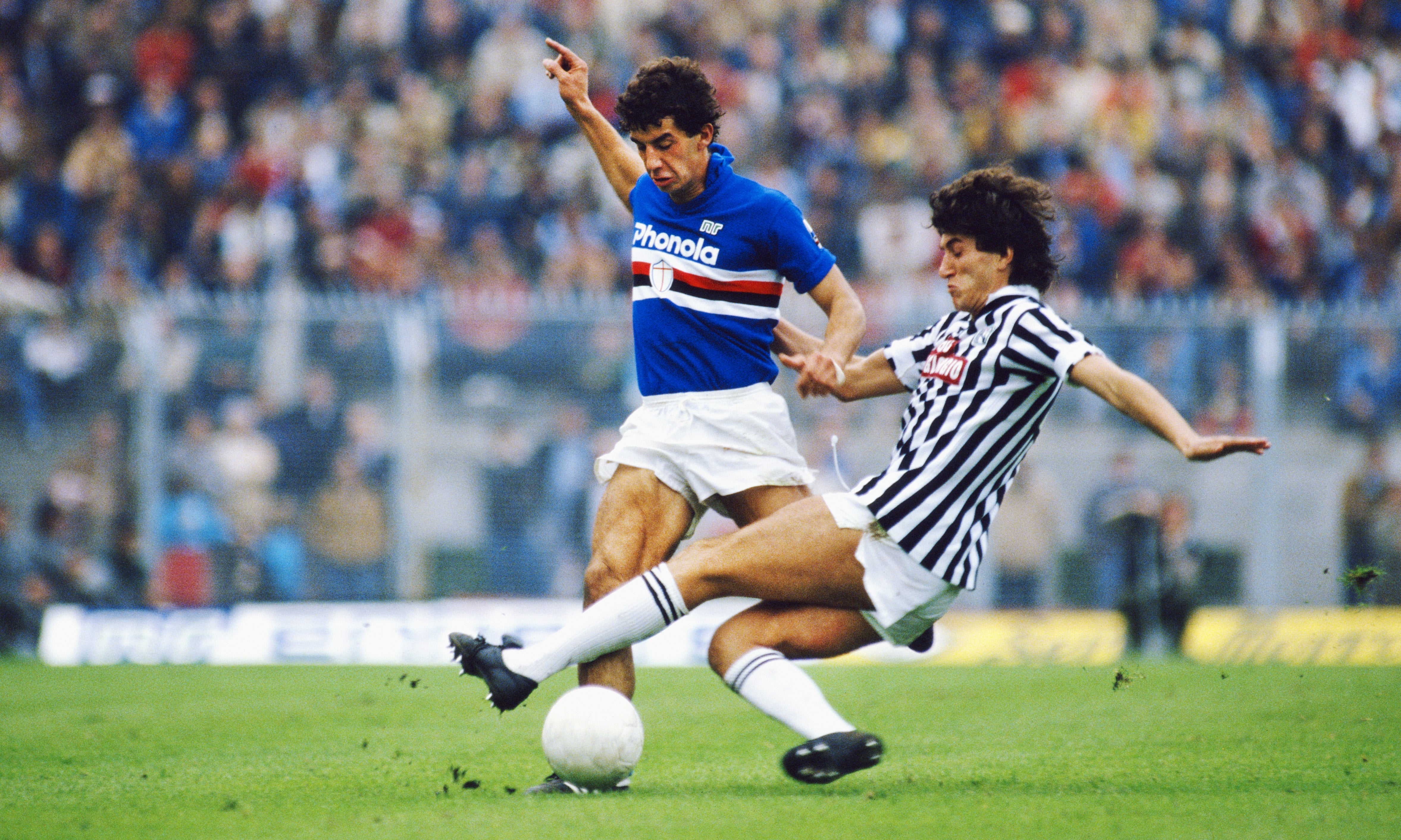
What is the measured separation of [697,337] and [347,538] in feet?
23.7

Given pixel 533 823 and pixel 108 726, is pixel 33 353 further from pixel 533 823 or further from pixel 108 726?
pixel 533 823

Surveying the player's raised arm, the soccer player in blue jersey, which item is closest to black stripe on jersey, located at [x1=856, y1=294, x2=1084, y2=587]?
the soccer player in blue jersey

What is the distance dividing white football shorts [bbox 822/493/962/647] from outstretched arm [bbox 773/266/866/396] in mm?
382

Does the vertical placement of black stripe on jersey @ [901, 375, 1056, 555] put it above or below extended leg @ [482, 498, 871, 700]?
above

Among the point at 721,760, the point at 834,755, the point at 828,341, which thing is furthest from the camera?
the point at 721,760

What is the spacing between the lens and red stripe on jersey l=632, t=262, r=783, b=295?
18.0ft

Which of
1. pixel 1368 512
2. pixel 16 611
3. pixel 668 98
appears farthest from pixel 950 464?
pixel 16 611

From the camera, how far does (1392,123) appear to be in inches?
624

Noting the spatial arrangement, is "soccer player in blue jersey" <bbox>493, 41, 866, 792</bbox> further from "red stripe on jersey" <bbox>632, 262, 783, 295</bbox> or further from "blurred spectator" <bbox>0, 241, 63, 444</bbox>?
"blurred spectator" <bbox>0, 241, 63, 444</bbox>

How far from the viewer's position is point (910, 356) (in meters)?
5.50

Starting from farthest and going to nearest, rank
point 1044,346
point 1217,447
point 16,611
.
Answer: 1. point 16,611
2. point 1044,346
3. point 1217,447

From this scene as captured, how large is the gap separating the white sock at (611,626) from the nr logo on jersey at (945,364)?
3.68ft

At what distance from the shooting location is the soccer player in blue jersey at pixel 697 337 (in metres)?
5.36

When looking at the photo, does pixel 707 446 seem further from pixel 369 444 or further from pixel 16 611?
pixel 16 611
